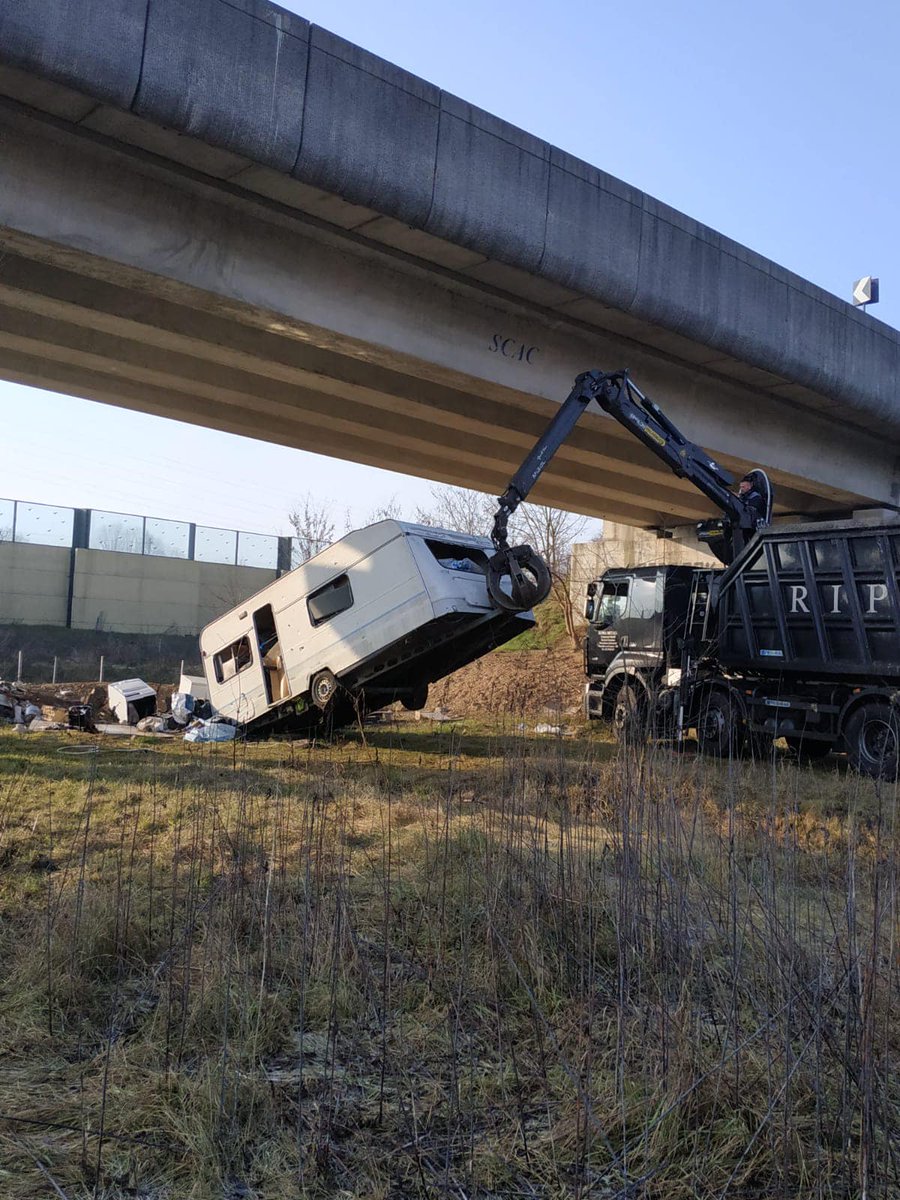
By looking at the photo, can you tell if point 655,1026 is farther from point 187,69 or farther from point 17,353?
point 17,353

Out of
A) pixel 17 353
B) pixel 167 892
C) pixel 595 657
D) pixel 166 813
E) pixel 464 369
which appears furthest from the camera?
pixel 595 657

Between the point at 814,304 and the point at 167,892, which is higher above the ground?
the point at 814,304

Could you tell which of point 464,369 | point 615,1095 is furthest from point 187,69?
point 615,1095

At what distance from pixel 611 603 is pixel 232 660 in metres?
6.45

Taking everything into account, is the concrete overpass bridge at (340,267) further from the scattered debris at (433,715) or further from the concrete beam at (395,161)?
the scattered debris at (433,715)

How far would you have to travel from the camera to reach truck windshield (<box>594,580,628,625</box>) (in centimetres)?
1720

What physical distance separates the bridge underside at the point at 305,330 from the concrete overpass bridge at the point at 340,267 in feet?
0.12

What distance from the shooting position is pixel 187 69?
29.3 ft

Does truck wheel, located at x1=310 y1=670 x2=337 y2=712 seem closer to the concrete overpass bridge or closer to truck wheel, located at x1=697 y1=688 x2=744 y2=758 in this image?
the concrete overpass bridge

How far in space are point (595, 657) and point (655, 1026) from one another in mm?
13907

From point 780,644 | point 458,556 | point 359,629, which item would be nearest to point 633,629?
point 780,644

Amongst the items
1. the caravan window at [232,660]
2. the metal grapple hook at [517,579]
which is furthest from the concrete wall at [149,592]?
the metal grapple hook at [517,579]

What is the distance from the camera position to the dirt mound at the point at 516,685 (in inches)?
862

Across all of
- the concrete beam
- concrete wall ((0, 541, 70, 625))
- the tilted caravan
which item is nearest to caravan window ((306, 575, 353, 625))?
the tilted caravan
